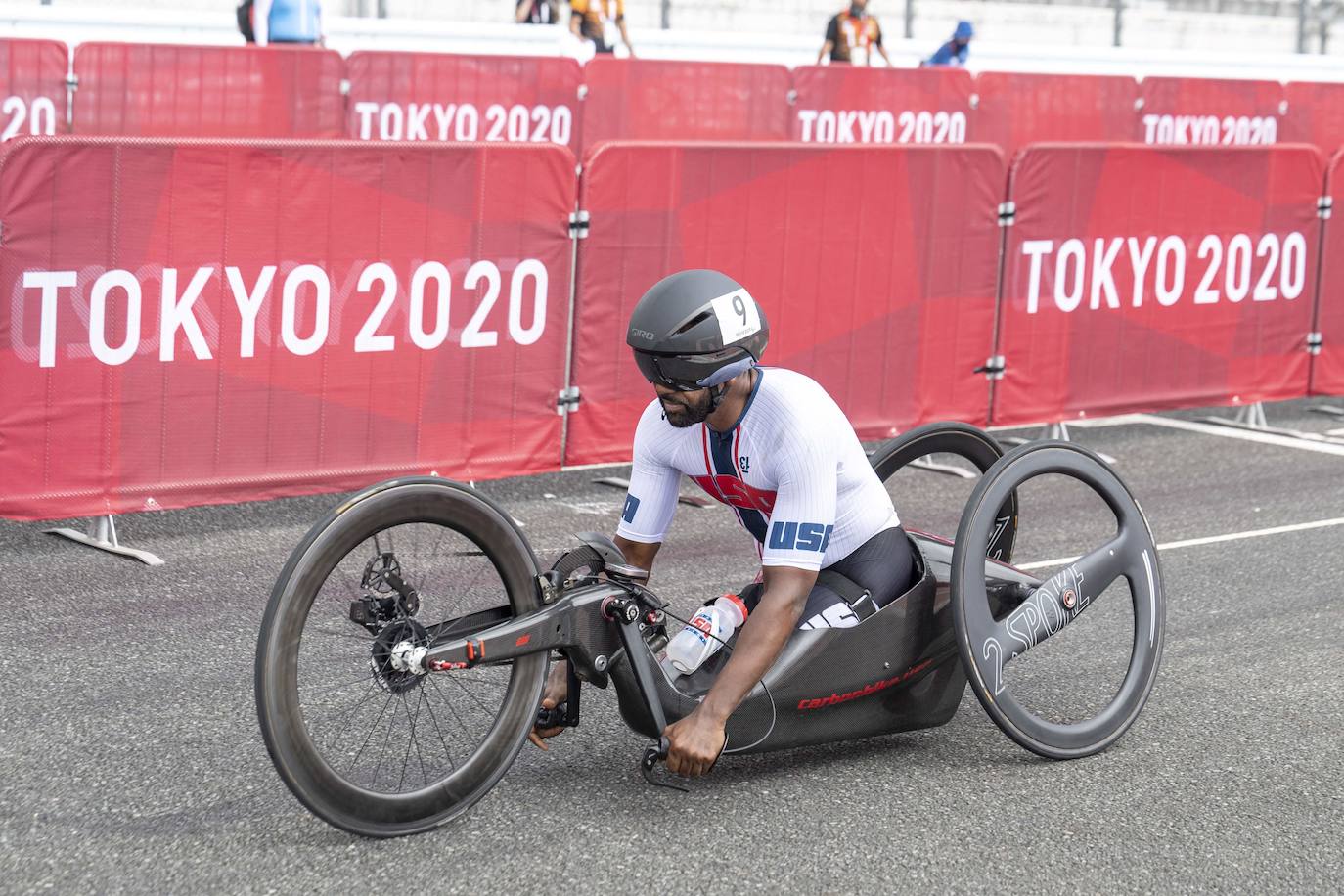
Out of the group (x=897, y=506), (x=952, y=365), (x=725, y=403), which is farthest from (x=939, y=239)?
(x=725, y=403)

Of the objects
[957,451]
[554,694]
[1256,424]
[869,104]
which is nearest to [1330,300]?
[1256,424]

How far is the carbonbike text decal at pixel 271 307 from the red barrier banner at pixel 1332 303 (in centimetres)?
507

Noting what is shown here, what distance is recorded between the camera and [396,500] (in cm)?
446

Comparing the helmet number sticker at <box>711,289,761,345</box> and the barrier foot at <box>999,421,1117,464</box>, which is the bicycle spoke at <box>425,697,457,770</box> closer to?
the helmet number sticker at <box>711,289,761,345</box>

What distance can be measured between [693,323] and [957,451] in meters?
1.67

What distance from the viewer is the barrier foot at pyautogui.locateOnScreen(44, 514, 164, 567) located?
24.2 ft

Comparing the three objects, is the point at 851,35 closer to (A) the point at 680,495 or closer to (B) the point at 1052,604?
(A) the point at 680,495

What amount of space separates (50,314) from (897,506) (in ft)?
12.7

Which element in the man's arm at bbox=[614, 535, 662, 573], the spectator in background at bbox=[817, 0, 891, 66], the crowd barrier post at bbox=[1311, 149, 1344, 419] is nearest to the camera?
the man's arm at bbox=[614, 535, 662, 573]

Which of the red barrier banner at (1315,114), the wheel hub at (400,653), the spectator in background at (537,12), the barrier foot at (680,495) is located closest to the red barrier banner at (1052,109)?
the red barrier banner at (1315,114)

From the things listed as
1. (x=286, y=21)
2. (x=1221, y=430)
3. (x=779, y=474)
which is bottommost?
(x=1221, y=430)

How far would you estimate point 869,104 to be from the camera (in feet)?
59.8

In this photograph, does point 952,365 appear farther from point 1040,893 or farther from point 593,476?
point 1040,893

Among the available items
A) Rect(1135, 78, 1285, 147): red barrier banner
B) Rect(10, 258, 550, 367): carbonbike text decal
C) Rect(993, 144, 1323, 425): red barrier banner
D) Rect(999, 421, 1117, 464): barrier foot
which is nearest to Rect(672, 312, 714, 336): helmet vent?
Rect(10, 258, 550, 367): carbonbike text decal
